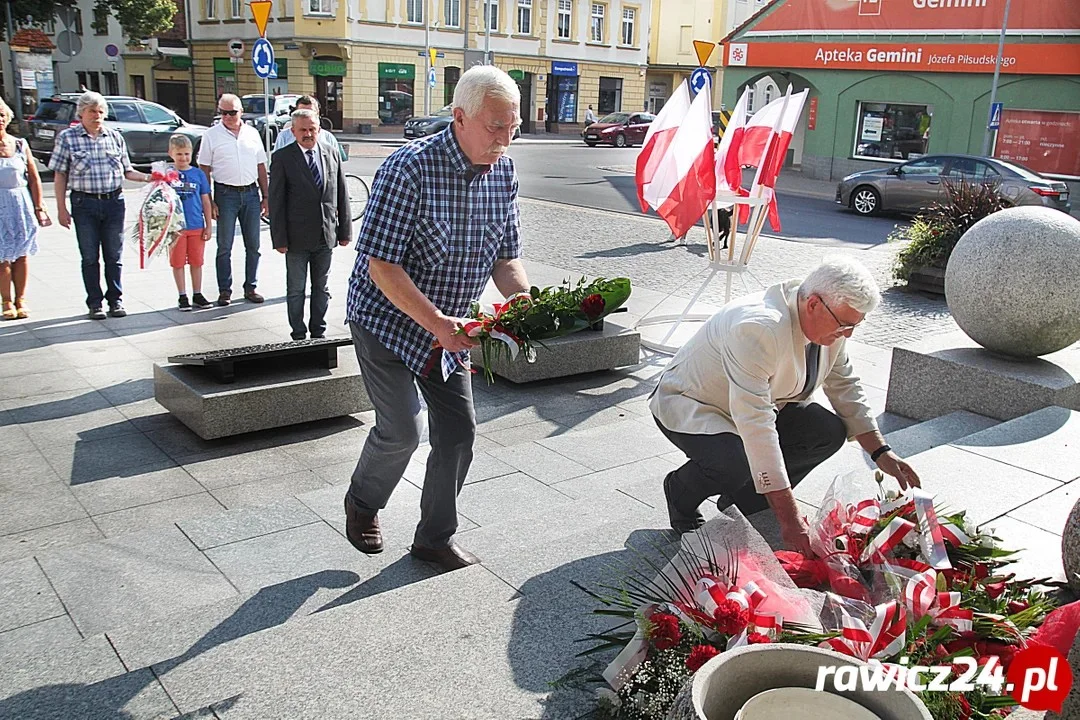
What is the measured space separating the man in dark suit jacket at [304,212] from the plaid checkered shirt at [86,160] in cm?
175

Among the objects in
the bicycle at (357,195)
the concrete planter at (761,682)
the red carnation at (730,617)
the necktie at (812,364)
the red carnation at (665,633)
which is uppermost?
the necktie at (812,364)

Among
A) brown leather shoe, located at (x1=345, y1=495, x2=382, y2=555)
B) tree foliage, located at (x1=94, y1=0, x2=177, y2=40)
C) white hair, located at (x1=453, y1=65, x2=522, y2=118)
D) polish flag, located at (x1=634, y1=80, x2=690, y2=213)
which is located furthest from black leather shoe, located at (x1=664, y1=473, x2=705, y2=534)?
tree foliage, located at (x1=94, y1=0, x2=177, y2=40)

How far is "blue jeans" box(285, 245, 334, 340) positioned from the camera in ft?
26.5

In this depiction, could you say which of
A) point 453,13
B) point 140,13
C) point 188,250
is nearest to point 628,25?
point 453,13

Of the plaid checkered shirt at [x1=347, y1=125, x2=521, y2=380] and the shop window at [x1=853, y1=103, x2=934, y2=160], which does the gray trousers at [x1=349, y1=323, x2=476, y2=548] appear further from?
the shop window at [x1=853, y1=103, x2=934, y2=160]

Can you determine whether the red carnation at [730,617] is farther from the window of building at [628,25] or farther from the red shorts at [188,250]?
the window of building at [628,25]

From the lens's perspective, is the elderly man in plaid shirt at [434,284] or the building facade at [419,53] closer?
the elderly man in plaid shirt at [434,284]

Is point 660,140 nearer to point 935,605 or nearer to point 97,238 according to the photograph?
point 97,238

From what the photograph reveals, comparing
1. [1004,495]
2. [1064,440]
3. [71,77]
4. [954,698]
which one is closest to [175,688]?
[954,698]

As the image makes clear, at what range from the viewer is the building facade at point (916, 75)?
25.9m

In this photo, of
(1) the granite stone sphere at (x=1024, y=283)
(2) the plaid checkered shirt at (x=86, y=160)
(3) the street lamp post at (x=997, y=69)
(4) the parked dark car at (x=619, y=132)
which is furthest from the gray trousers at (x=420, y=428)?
(4) the parked dark car at (x=619, y=132)

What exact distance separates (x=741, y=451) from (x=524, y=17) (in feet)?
161

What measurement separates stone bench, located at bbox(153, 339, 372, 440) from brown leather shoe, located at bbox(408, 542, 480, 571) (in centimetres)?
229

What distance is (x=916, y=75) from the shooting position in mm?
28656
